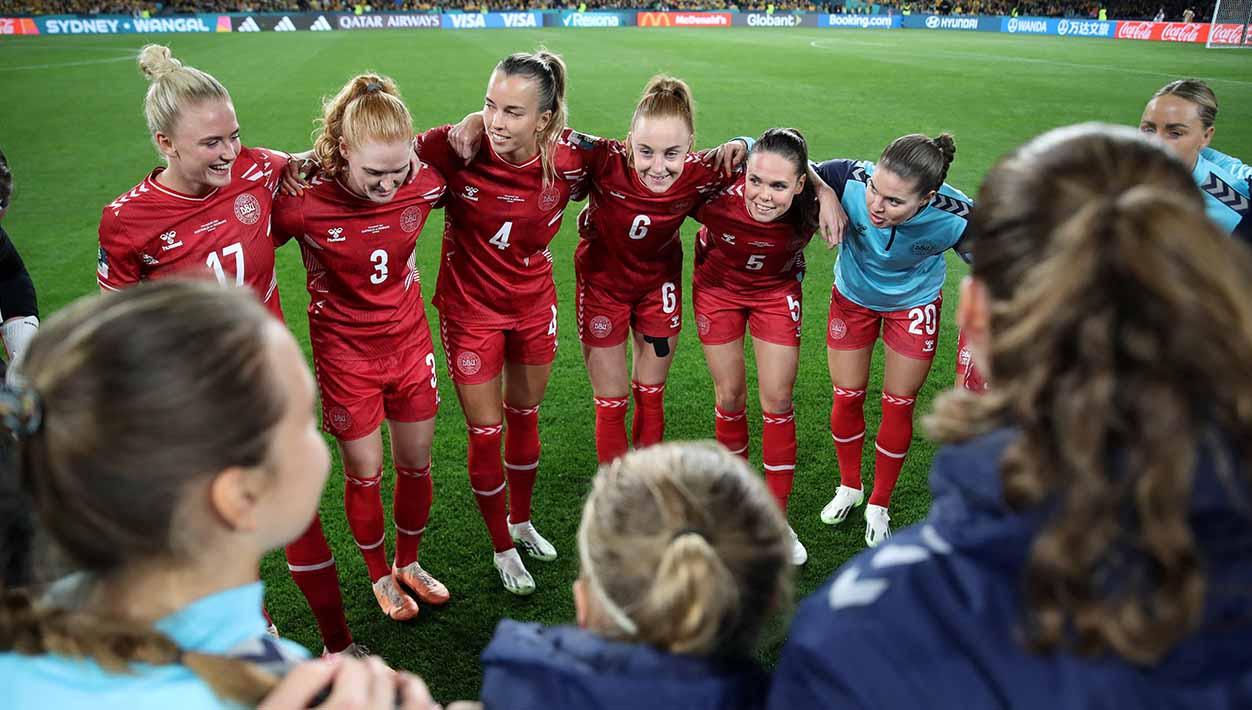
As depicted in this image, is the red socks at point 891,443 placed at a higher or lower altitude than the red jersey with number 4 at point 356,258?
lower

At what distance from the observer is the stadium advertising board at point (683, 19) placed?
33.4m

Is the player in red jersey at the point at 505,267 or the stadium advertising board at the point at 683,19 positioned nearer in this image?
the player in red jersey at the point at 505,267

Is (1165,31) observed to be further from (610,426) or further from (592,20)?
(610,426)

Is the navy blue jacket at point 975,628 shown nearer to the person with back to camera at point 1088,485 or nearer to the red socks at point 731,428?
the person with back to camera at point 1088,485

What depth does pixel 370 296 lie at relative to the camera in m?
2.92

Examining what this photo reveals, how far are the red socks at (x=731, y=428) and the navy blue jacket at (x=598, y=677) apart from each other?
2412mm

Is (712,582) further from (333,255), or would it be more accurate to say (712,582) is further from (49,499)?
(333,255)

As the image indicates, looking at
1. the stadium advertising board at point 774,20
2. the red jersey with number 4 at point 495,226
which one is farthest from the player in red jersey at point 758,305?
the stadium advertising board at point 774,20

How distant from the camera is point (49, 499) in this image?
3.50 feet

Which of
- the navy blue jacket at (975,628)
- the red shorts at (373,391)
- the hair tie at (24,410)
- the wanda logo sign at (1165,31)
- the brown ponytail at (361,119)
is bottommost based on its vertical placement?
the red shorts at (373,391)

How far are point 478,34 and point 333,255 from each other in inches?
1071

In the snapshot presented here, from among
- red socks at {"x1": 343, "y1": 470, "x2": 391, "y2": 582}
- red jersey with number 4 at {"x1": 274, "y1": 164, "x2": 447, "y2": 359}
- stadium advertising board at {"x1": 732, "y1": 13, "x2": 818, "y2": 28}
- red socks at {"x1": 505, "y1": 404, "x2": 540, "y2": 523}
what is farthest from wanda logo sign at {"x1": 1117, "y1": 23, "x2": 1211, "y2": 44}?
red socks at {"x1": 343, "y1": 470, "x2": 391, "y2": 582}

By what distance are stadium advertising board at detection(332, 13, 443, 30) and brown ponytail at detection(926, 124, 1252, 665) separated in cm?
3276

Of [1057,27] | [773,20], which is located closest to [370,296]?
[773,20]
